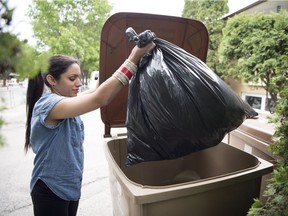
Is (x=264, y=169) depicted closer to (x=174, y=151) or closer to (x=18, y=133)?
(x=174, y=151)

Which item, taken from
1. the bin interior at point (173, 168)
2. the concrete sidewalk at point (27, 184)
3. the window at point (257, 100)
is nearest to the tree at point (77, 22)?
the concrete sidewalk at point (27, 184)

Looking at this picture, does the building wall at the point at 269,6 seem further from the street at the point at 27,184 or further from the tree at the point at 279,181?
the tree at the point at 279,181

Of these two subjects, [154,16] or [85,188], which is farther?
[85,188]

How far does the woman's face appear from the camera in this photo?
4.92 ft

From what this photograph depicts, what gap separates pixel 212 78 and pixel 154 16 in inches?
30.0

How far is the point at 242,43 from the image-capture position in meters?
7.44

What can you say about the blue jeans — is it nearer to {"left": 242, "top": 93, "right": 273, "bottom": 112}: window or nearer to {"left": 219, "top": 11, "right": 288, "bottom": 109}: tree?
{"left": 219, "top": 11, "right": 288, "bottom": 109}: tree

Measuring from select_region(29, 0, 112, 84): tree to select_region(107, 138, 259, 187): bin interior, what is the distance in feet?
28.1

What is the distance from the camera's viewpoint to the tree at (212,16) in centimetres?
1091

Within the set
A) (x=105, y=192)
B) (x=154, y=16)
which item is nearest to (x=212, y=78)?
(x=154, y=16)

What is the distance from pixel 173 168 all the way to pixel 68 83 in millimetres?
1158

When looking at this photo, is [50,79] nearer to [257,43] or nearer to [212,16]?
[257,43]

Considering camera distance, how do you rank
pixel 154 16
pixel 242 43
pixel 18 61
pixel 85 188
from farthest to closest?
pixel 242 43 < pixel 85 188 < pixel 154 16 < pixel 18 61

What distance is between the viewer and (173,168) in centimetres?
210
